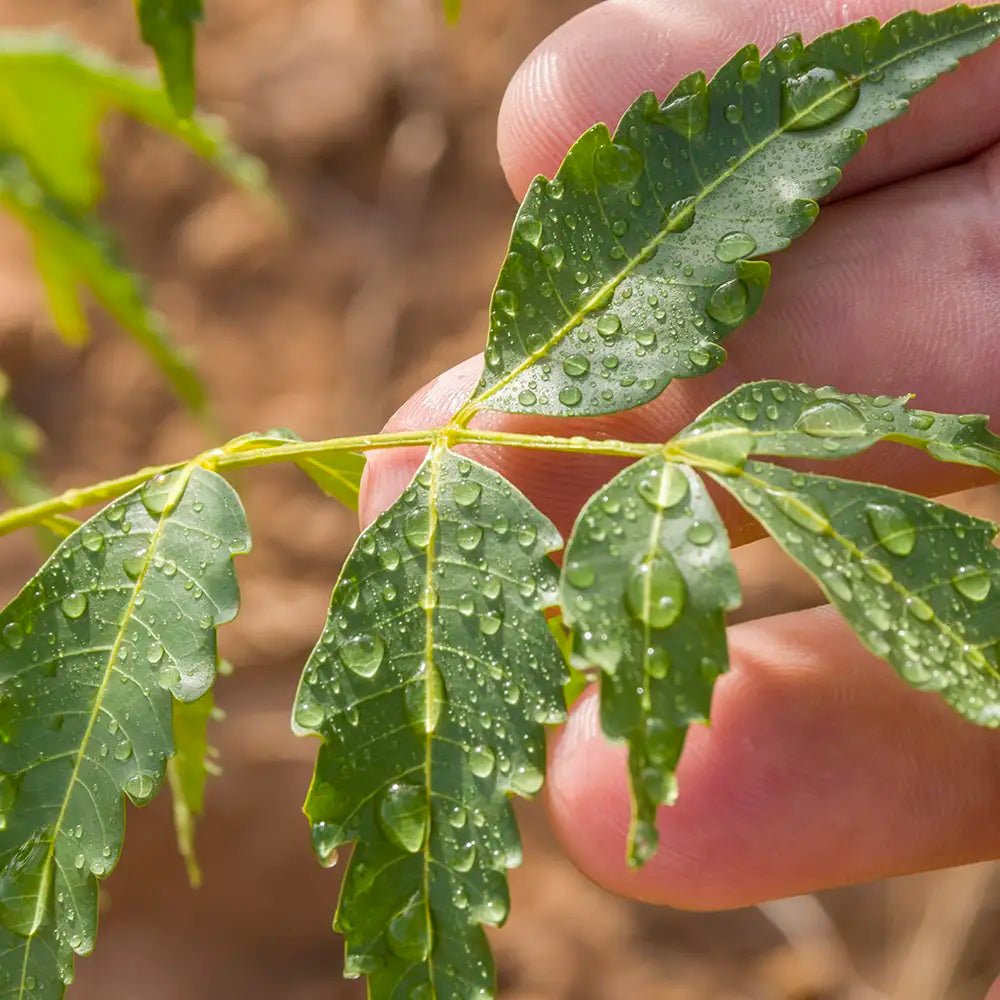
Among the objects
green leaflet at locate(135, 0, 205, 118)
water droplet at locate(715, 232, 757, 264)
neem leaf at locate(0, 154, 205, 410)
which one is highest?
neem leaf at locate(0, 154, 205, 410)

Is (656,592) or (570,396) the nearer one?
(656,592)

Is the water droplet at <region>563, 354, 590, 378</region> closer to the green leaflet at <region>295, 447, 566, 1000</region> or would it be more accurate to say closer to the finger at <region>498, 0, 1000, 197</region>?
the green leaflet at <region>295, 447, 566, 1000</region>

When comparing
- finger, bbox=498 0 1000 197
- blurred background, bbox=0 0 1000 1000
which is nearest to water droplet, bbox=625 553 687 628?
finger, bbox=498 0 1000 197

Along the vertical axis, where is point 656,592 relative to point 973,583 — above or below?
above

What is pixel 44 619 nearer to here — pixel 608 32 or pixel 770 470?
pixel 770 470

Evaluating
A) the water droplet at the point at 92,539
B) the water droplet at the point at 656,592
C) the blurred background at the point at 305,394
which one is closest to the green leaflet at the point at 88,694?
the water droplet at the point at 92,539

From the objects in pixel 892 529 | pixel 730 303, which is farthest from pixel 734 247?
pixel 892 529

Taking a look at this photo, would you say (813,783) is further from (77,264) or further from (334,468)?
(77,264)
